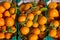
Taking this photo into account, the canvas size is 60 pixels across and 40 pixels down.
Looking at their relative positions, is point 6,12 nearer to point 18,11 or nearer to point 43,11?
point 18,11

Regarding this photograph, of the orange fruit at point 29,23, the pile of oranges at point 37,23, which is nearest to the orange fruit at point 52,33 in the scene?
the pile of oranges at point 37,23

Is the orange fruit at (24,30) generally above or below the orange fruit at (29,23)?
below

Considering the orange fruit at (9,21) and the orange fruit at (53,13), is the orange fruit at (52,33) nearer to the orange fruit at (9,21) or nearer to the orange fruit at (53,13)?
the orange fruit at (53,13)

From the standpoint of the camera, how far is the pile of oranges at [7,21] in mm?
841

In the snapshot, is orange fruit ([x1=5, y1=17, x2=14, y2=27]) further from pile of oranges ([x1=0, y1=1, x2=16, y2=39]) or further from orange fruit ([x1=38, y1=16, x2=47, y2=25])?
orange fruit ([x1=38, y1=16, x2=47, y2=25])

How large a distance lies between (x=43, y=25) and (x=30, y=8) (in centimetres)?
11

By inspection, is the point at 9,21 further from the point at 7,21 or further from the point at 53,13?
the point at 53,13

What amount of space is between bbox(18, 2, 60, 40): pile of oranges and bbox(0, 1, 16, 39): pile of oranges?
0.05 m

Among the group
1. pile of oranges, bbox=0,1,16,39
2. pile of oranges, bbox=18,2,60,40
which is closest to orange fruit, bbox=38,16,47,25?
pile of oranges, bbox=18,2,60,40

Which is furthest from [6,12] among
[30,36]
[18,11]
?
[30,36]

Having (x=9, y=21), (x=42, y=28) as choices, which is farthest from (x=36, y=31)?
(x=9, y=21)

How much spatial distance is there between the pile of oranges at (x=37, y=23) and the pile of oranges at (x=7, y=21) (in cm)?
5

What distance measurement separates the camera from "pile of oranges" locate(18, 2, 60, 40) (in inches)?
31.9

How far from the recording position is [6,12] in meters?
0.87
